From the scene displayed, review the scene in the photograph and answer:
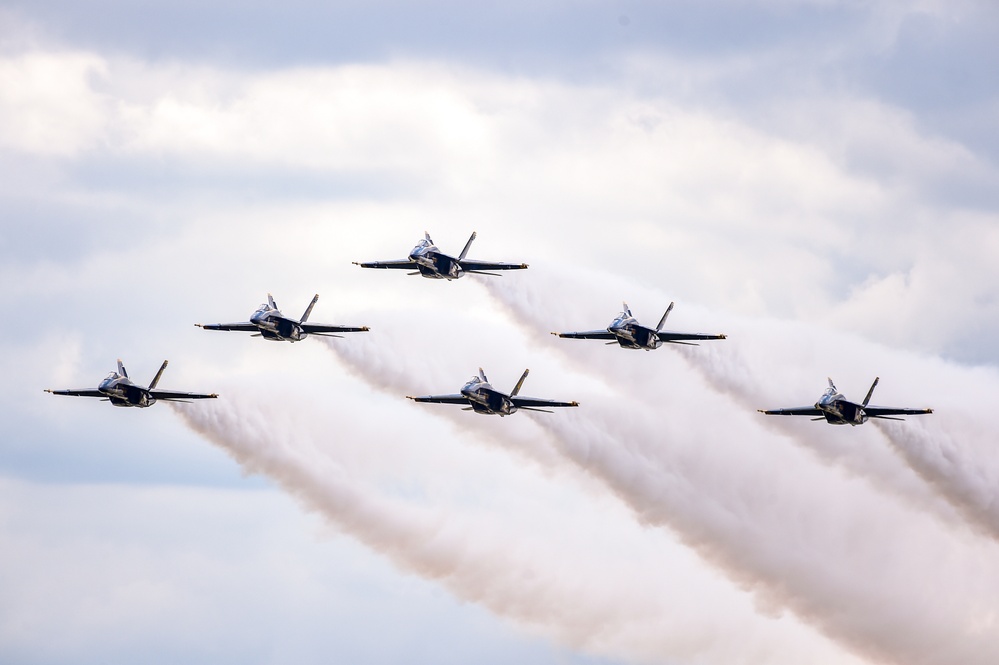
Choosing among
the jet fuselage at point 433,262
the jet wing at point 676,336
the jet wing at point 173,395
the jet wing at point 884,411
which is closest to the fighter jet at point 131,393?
the jet wing at point 173,395

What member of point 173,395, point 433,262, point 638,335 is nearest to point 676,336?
point 638,335

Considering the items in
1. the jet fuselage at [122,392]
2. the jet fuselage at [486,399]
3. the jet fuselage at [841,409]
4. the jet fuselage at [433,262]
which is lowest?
the jet fuselage at [122,392]

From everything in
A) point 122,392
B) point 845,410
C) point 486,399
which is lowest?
point 122,392

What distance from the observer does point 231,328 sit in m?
191

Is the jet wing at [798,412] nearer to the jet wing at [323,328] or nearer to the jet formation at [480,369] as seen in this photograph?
the jet formation at [480,369]

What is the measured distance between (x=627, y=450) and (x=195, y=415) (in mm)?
34112

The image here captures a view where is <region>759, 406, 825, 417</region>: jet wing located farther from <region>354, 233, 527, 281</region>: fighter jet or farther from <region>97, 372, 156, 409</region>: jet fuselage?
<region>97, 372, 156, 409</region>: jet fuselage

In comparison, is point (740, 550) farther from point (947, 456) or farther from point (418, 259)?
point (418, 259)

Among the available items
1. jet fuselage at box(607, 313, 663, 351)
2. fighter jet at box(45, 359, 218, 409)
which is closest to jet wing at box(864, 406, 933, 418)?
jet fuselage at box(607, 313, 663, 351)

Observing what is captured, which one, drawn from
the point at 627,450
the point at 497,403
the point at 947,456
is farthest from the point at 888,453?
the point at 497,403

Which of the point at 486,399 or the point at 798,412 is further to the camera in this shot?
the point at 798,412

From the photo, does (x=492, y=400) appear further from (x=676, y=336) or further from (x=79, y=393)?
(x=79, y=393)

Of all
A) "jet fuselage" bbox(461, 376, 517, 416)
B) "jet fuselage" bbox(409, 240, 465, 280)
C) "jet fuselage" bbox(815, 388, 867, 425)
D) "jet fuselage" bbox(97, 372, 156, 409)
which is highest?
"jet fuselage" bbox(409, 240, 465, 280)

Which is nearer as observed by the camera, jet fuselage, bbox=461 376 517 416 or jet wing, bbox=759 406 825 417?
jet fuselage, bbox=461 376 517 416
